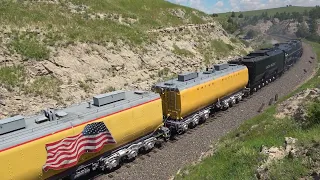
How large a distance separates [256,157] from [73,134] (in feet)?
30.9

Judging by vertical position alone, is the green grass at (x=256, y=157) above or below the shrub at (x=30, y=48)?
below

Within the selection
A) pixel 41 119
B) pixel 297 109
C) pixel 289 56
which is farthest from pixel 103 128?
pixel 289 56

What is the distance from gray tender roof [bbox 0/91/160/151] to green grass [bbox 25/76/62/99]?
956cm

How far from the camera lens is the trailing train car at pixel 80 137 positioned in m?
12.6

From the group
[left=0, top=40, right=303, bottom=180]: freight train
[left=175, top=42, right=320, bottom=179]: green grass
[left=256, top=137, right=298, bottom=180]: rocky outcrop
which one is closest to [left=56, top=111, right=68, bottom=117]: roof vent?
[left=0, top=40, right=303, bottom=180]: freight train

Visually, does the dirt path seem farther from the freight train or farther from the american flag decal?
the american flag decal

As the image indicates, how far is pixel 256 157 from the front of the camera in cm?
1335

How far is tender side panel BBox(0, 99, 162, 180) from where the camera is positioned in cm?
1215

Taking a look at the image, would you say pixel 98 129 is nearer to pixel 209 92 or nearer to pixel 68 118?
pixel 68 118

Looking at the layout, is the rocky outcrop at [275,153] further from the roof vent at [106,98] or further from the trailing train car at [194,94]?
the roof vent at [106,98]

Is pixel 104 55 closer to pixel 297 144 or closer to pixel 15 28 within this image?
pixel 15 28

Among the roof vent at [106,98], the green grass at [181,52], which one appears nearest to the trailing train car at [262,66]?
the green grass at [181,52]

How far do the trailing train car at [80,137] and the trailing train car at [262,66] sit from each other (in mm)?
16725

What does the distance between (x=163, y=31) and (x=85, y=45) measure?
15283 mm
